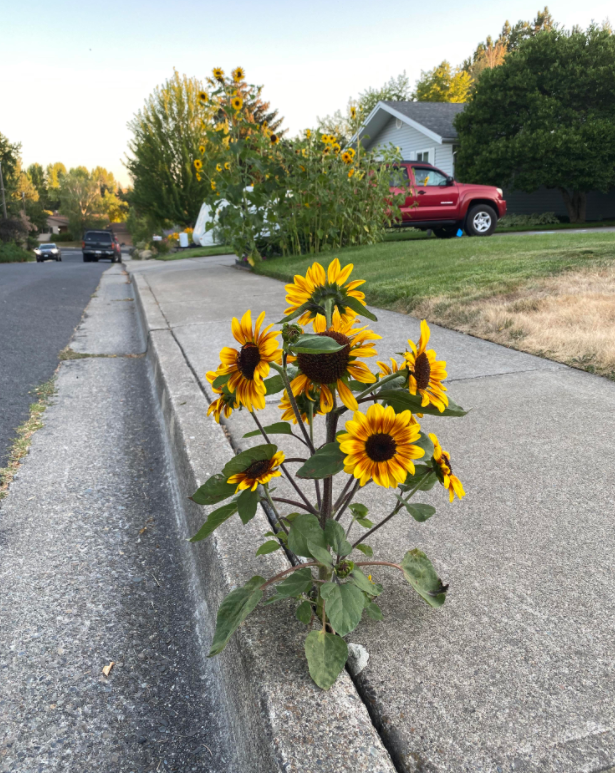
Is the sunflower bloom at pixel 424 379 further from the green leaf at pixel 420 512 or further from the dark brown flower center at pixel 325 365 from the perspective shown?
the green leaf at pixel 420 512

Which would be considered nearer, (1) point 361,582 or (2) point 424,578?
(1) point 361,582

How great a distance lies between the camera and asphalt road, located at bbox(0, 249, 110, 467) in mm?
3617

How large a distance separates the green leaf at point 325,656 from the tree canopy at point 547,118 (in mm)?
22777

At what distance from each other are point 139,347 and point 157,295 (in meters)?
2.78

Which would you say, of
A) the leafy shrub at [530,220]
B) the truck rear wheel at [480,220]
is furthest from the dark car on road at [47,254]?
the truck rear wheel at [480,220]

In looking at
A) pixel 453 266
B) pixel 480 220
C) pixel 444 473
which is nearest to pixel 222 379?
pixel 444 473

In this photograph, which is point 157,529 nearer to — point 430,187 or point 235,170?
point 235,170

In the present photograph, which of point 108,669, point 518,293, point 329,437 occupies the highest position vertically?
point 329,437

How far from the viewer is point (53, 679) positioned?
1466 millimetres

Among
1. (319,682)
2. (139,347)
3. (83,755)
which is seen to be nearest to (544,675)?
(319,682)

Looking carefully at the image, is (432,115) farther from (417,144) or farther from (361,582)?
(361,582)

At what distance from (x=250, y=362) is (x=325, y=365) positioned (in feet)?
0.55

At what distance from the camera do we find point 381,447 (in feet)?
3.73

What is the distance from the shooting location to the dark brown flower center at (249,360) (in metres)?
1.25
